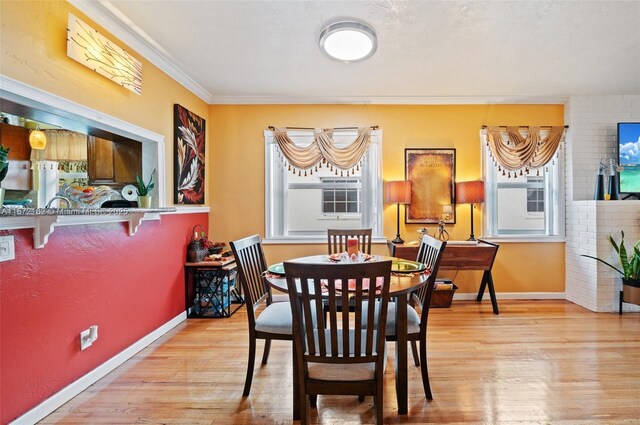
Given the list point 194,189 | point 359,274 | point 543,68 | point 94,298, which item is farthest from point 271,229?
point 543,68

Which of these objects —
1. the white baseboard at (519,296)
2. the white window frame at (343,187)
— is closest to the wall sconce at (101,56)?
the white window frame at (343,187)

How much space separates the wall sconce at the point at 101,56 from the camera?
79.7 inches

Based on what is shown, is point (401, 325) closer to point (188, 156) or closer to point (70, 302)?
point (70, 302)

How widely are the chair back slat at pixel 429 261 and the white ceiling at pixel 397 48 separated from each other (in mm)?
1556

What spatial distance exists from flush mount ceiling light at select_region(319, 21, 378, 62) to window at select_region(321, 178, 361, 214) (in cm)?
170

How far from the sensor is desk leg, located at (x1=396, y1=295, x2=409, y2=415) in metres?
1.80

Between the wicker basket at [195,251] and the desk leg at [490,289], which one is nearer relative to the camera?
the wicker basket at [195,251]

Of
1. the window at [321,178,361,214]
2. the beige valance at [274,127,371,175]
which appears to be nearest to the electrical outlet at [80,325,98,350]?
the beige valance at [274,127,371,175]

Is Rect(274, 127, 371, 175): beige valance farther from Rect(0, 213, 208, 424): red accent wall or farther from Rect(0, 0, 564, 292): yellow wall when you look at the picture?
Rect(0, 213, 208, 424): red accent wall

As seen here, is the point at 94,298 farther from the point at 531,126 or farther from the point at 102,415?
the point at 531,126

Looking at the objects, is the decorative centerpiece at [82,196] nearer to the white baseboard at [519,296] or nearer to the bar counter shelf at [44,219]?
the bar counter shelf at [44,219]

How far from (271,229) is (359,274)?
2793mm

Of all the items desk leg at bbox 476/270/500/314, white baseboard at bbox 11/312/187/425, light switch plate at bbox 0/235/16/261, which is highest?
light switch plate at bbox 0/235/16/261

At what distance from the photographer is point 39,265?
1.79m
